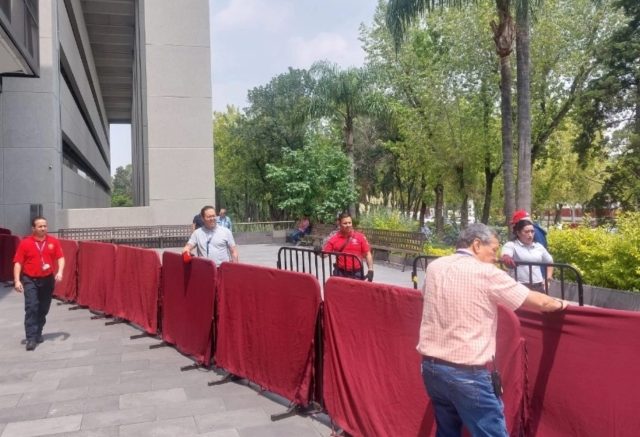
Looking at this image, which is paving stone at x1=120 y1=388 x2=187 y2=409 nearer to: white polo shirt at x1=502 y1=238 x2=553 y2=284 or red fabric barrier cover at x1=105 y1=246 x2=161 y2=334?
red fabric barrier cover at x1=105 y1=246 x2=161 y2=334

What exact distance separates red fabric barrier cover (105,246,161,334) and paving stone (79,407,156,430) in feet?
9.85

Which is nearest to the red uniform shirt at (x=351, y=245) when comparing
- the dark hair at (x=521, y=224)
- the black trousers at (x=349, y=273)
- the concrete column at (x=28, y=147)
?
the black trousers at (x=349, y=273)

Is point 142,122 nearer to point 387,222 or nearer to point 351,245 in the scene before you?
point 387,222

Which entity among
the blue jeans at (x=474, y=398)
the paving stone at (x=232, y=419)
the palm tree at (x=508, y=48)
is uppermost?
the palm tree at (x=508, y=48)

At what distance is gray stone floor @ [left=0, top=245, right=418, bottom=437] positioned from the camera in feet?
A: 16.5

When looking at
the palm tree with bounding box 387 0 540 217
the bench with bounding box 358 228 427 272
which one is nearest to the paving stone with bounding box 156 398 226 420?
the bench with bounding box 358 228 427 272

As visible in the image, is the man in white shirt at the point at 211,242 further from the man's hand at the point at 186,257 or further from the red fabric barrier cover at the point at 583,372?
the red fabric barrier cover at the point at 583,372

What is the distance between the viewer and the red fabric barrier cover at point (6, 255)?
48.1 ft

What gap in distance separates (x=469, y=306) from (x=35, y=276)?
22.5 ft

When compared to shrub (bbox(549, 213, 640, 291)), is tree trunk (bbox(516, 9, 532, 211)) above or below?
above

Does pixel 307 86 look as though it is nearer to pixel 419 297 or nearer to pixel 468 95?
pixel 468 95

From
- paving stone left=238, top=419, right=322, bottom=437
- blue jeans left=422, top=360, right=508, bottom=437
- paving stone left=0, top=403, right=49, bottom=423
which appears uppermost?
blue jeans left=422, top=360, right=508, bottom=437

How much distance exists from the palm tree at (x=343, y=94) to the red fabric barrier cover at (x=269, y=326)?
82.2 ft

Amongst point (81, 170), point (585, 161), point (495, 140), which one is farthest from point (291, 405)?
point (81, 170)
